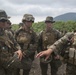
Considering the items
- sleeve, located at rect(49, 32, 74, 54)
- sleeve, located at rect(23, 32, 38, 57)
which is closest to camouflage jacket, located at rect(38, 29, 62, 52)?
sleeve, located at rect(23, 32, 38, 57)

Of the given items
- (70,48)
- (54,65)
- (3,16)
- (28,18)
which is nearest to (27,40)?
(28,18)

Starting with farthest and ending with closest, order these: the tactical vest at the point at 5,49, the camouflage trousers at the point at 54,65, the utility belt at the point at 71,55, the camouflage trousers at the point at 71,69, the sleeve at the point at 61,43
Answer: the camouflage trousers at the point at 54,65 → the tactical vest at the point at 5,49 → the camouflage trousers at the point at 71,69 → the utility belt at the point at 71,55 → the sleeve at the point at 61,43

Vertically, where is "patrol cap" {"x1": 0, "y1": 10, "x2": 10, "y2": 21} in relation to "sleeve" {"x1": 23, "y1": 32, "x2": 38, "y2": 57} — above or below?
above

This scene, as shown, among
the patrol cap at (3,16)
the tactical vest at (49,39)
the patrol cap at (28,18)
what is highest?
the patrol cap at (3,16)

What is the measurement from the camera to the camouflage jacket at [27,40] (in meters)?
8.65

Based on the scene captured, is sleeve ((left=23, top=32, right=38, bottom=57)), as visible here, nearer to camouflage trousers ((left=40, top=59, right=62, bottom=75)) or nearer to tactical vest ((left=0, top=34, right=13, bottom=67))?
camouflage trousers ((left=40, top=59, right=62, bottom=75))

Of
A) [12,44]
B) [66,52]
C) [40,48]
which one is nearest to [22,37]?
[40,48]

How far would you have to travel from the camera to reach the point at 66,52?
6.29 meters

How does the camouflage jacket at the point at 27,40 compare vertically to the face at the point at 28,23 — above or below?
below

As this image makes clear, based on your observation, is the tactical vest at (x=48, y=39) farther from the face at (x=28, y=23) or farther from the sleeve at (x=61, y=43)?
the sleeve at (x=61, y=43)

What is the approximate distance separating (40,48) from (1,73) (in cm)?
280

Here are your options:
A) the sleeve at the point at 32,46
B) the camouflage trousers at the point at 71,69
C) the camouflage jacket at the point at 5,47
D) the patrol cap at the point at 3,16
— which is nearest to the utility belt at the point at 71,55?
the camouflage trousers at the point at 71,69

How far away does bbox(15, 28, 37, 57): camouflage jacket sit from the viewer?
8.65m

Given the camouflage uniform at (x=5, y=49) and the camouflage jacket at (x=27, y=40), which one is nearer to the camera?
the camouflage uniform at (x=5, y=49)
